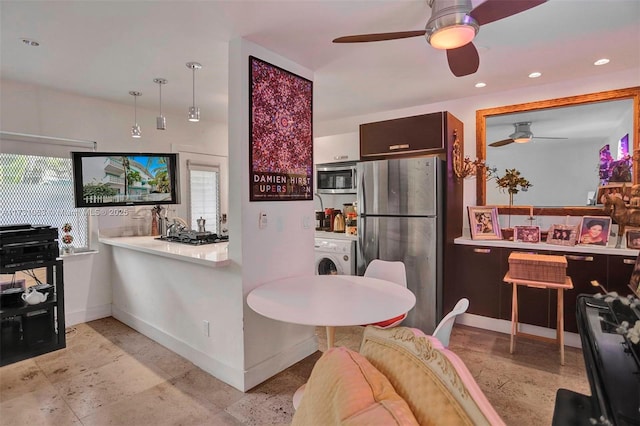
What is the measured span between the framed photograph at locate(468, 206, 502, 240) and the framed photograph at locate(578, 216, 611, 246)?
2.20ft

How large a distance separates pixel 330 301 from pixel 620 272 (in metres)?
2.48

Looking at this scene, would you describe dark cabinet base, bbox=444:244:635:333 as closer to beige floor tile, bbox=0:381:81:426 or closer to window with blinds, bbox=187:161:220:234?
beige floor tile, bbox=0:381:81:426

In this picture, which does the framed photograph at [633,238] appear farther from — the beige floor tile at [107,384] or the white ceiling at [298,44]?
the beige floor tile at [107,384]

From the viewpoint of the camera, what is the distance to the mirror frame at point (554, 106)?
2938 millimetres

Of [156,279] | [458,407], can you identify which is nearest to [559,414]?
[458,407]

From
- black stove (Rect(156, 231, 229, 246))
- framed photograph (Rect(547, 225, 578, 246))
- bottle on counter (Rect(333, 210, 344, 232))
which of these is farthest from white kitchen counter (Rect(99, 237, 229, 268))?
framed photograph (Rect(547, 225, 578, 246))

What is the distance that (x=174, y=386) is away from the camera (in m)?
2.39

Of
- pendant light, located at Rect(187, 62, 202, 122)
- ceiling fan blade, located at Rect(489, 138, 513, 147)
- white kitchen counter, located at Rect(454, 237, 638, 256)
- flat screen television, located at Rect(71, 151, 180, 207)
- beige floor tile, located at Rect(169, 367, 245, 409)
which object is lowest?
beige floor tile, located at Rect(169, 367, 245, 409)

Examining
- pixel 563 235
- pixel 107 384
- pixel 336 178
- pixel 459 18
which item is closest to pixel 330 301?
pixel 459 18

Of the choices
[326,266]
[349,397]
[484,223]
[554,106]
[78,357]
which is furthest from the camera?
[326,266]

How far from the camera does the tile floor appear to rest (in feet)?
6.76

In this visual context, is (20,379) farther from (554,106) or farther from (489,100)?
(554,106)

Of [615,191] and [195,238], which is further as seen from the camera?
[195,238]

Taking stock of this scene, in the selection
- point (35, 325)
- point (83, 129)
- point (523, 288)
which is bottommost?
point (35, 325)
